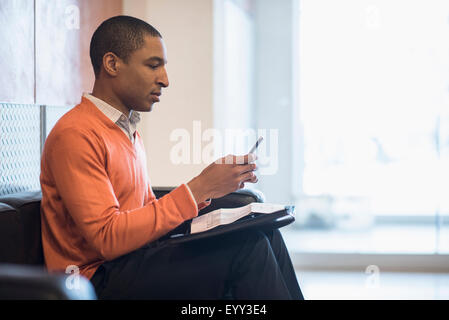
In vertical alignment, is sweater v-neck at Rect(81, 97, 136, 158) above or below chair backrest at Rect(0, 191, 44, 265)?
above

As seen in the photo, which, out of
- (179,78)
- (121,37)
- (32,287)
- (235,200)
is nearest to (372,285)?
(235,200)

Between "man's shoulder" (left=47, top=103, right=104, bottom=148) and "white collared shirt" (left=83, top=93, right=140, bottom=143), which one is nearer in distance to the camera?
"man's shoulder" (left=47, top=103, right=104, bottom=148)

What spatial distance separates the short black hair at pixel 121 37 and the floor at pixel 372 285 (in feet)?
5.27

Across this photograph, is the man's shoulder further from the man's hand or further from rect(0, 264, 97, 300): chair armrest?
rect(0, 264, 97, 300): chair armrest


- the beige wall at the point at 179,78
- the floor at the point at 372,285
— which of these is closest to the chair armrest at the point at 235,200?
the floor at the point at 372,285

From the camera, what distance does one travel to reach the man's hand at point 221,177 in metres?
1.47

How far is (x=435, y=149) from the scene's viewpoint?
3.34 meters

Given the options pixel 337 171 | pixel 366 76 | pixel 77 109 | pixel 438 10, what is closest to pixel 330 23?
pixel 366 76

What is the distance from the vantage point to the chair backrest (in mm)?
1394

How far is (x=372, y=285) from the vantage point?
2.92 metres

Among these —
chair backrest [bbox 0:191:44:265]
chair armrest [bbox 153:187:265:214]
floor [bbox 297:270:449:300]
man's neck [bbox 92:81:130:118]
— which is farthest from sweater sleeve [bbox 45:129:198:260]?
floor [bbox 297:270:449:300]

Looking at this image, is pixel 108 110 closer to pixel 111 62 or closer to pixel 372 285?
pixel 111 62

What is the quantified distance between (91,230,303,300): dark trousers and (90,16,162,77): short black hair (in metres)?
0.60

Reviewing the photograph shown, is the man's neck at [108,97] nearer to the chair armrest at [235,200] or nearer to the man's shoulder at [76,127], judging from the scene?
the man's shoulder at [76,127]
